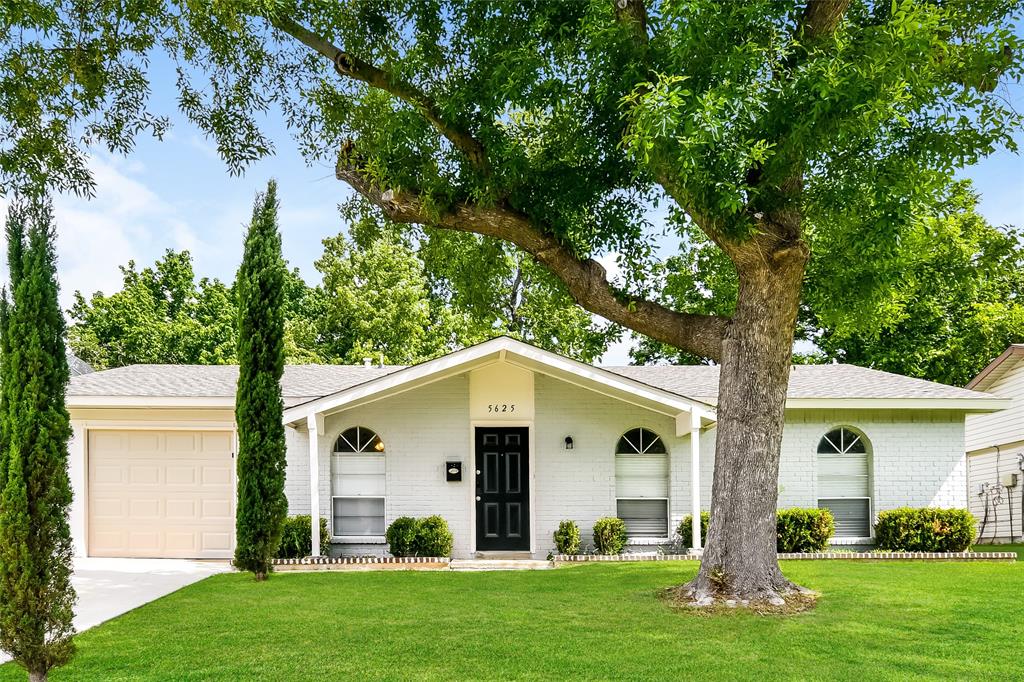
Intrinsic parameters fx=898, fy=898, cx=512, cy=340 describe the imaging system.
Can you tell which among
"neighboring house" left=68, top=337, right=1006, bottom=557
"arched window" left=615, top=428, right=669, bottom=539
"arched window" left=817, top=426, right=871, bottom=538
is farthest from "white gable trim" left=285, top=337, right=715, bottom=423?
"arched window" left=817, top=426, right=871, bottom=538

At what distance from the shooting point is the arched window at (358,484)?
1442cm

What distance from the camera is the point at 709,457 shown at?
1489 centimetres

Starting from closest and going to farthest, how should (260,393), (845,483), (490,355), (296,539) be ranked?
1. (260,393)
2. (296,539)
3. (490,355)
4. (845,483)

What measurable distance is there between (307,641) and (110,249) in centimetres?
3386

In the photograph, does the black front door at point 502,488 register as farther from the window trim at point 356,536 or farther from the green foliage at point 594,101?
the green foliage at point 594,101

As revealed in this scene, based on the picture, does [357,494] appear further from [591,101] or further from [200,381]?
[591,101]

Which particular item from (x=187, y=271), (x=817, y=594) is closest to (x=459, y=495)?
(x=817, y=594)

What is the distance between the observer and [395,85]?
9.97 metres

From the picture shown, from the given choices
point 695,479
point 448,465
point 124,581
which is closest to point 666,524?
point 695,479

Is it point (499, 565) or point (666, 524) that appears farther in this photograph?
point (666, 524)

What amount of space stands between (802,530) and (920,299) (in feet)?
51.4

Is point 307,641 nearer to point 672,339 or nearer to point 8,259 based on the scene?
point 8,259

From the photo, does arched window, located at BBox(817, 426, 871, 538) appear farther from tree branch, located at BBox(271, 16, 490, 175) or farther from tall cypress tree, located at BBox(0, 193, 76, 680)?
tall cypress tree, located at BBox(0, 193, 76, 680)

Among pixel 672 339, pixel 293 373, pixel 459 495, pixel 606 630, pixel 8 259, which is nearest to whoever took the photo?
pixel 8 259
